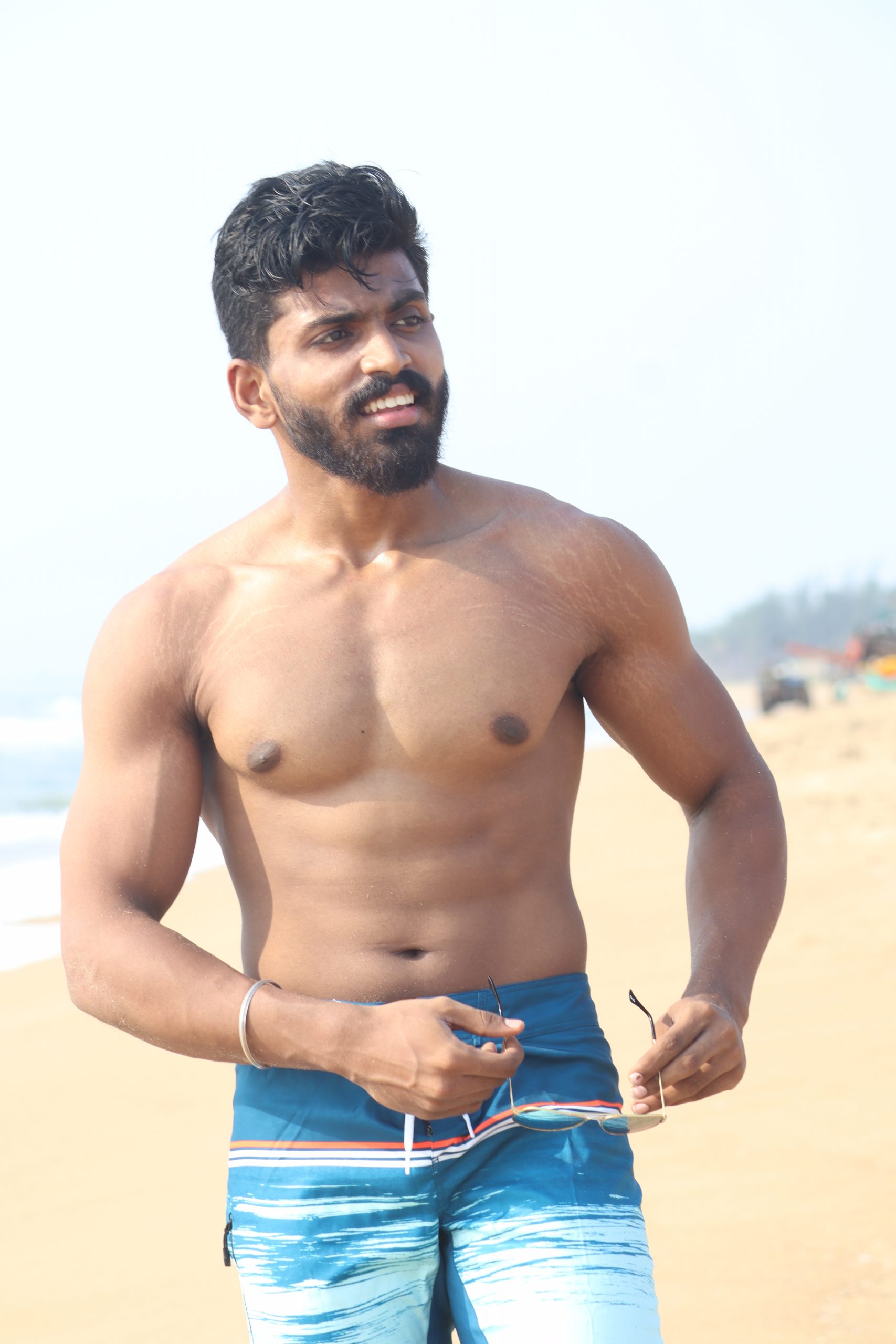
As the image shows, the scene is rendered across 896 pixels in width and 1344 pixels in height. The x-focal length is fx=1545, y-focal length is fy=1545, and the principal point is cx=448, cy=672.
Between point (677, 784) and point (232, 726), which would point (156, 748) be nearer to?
point (232, 726)

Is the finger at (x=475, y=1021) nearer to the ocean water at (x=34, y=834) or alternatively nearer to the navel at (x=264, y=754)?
the navel at (x=264, y=754)

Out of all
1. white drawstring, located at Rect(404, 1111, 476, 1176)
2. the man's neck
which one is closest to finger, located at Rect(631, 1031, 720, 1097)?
white drawstring, located at Rect(404, 1111, 476, 1176)

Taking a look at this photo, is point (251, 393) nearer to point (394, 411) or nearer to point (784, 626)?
point (394, 411)

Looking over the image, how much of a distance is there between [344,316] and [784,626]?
277 ft

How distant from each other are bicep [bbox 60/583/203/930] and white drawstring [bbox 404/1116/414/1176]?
51cm

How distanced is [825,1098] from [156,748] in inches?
144

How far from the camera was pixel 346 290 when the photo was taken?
246 centimetres

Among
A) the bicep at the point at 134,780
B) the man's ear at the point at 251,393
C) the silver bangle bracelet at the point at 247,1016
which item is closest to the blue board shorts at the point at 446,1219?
the silver bangle bracelet at the point at 247,1016

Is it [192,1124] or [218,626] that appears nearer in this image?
[218,626]

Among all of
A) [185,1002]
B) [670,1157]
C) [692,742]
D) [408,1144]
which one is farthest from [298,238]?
[670,1157]

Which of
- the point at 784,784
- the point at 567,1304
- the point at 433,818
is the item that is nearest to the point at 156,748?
the point at 433,818

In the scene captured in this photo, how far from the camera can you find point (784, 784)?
1420 centimetres

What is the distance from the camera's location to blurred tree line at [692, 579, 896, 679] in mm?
77000

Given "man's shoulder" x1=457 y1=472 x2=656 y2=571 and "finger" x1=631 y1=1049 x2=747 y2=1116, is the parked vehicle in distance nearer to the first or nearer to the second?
"man's shoulder" x1=457 y1=472 x2=656 y2=571
